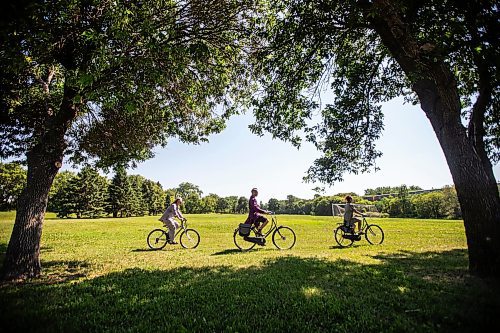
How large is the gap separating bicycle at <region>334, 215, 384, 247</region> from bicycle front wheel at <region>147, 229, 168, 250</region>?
8254 millimetres

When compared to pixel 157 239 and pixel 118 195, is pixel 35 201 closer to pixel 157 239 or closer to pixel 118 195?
pixel 157 239

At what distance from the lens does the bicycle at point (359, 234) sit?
1241 cm

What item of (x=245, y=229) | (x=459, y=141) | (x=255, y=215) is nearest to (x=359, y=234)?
(x=255, y=215)

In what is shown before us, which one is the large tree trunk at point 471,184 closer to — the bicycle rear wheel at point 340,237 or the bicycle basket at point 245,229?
the bicycle rear wheel at point 340,237

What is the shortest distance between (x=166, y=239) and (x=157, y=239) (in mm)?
413

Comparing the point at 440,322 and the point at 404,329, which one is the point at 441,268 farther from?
the point at 404,329

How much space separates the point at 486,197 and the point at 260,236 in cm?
748

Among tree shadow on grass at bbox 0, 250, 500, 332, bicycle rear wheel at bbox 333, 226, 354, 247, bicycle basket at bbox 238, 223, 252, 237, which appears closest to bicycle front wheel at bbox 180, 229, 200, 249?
bicycle basket at bbox 238, 223, 252, 237

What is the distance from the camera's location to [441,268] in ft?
23.4

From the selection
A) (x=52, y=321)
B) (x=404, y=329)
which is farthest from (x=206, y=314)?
(x=404, y=329)

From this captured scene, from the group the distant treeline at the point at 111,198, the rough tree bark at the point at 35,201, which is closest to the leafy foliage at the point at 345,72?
the rough tree bark at the point at 35,201

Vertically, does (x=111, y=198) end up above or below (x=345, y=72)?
below

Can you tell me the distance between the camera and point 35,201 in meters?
7.12

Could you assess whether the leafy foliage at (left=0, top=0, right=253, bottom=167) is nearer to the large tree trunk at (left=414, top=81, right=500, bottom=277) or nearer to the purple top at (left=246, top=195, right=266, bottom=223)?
the purple top at (left=246, top=195, right=266, bottom=223)
